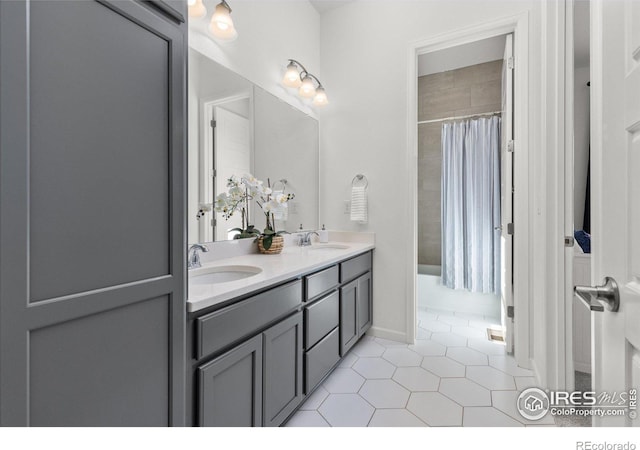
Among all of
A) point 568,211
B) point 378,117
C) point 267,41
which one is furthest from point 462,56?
point 568,211

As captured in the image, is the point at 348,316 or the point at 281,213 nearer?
the point at 348,316

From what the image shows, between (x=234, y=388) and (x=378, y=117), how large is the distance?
224 centimetres

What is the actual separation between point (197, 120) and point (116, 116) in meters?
1.03

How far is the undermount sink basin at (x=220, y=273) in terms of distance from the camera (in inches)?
56.7

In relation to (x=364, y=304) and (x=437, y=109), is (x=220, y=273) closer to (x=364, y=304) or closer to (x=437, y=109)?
(x=364, y=304)

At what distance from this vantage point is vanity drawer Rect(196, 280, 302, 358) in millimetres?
996

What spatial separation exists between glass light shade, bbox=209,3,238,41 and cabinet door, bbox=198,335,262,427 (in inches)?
65.6

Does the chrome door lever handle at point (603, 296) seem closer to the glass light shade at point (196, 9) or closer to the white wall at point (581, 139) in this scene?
the glass light shade at point (196, 9)

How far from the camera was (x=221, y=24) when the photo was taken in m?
1.70

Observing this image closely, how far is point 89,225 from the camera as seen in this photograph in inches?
27.2

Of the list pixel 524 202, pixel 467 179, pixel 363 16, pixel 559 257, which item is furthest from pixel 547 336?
pixel 363 16

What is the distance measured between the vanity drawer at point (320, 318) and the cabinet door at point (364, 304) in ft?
1.34
